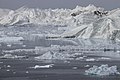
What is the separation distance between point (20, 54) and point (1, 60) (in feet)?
8.31

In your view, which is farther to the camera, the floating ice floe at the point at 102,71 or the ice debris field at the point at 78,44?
the ice debris field at the point at 78,44

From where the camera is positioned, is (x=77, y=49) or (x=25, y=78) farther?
(x=77, y=49)

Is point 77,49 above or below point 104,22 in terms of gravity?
below

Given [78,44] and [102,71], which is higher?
[78,44]

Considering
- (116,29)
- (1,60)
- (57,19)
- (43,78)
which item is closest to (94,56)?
(1,60)

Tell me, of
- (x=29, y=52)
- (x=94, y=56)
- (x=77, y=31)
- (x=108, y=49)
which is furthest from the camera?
(x=77, y=31)

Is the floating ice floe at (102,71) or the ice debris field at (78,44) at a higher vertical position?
the ice debris field at (78,44)

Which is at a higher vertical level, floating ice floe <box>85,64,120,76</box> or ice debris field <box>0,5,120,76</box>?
ice debris field <box>0,5,120,76</box>

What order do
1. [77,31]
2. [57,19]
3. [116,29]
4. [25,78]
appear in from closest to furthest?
[25,78] < [116,29] < [77,31] < [57,19]

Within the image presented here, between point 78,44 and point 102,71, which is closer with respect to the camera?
point 102,71

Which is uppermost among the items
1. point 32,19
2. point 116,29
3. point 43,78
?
point 32,19

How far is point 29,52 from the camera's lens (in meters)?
21.3

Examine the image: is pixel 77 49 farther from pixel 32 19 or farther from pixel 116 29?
pixel 32 19

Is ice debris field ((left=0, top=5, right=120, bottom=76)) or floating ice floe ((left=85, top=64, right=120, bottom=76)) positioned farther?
ice debris field ((left=0, top=5, right=120, bottom=76))
